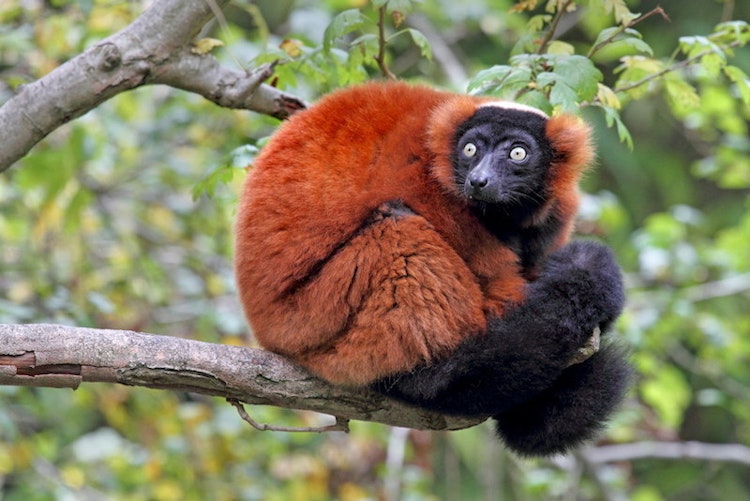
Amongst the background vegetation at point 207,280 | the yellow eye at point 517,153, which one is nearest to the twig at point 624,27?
the yellow eye at point 517,153

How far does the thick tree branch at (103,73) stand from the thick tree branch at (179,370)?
1.02 metres

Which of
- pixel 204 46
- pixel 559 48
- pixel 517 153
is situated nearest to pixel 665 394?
pixel 559 48

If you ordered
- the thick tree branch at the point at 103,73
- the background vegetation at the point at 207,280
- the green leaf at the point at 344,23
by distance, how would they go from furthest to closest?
the background vegetation at the point at 207,280, the green leaf at the point at 344,23, the thick tree branch at the point at 103,73

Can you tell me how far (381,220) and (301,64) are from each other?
1.09 meters

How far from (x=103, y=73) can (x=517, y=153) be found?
71.4 inches

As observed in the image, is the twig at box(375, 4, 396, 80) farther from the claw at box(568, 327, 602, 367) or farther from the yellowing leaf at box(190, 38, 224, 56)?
the claw at box(568, 327, 602, 367)

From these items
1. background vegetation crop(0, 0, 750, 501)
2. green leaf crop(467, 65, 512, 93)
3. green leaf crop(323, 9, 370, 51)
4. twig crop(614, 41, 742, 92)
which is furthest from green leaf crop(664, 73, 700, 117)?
green leaf crop(323, 9, 370, 51)

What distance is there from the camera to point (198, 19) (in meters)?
3.88

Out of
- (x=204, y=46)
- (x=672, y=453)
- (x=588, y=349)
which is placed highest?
(x=204, y=46)

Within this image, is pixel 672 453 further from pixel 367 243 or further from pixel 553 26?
pixel 367 243

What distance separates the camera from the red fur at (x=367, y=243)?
3477 millimetres

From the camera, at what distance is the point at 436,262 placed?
3490 mm

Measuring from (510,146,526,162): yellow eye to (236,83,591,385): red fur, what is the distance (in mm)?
181

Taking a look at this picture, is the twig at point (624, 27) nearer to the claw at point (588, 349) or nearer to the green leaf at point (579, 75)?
the green leaf at point (579, 75)
